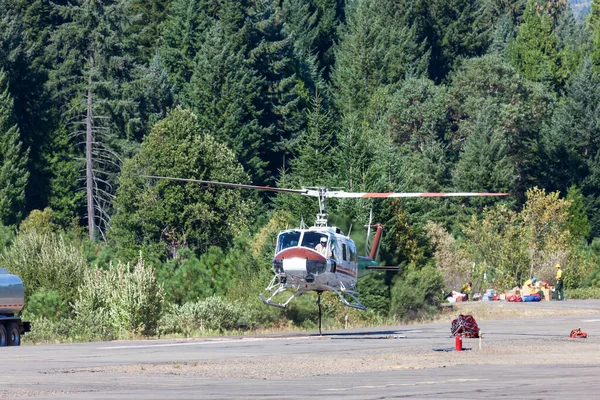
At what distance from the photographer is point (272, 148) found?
101250mm

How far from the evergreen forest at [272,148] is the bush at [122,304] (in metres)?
0.08

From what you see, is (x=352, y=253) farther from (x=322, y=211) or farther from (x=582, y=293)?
(x=582, y=293)

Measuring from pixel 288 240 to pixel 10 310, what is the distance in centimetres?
821

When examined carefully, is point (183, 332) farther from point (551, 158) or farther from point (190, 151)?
point (551, 158)

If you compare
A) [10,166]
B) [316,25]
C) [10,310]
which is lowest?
[10,310]

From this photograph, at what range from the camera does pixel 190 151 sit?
7812 centimetres

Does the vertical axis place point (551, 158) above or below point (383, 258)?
above

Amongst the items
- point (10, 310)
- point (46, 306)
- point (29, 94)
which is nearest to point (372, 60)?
point (29, 94)

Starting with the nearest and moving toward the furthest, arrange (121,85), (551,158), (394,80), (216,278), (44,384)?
(44,384)
(216,278)
(121,85)
(551,158)
(394,80)

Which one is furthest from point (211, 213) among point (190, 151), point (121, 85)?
point (121, 85)

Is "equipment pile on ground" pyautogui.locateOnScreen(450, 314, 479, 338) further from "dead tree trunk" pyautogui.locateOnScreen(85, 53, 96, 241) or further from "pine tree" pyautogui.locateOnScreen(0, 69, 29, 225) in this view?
"dead tree trunk" pyautogui.locateOnScreen(85, 53, 96, 241)

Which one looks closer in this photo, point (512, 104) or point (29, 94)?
point (29, 94)

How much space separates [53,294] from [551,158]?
66.5m

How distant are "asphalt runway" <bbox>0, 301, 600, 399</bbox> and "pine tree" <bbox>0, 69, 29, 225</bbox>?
51930 millimetres
